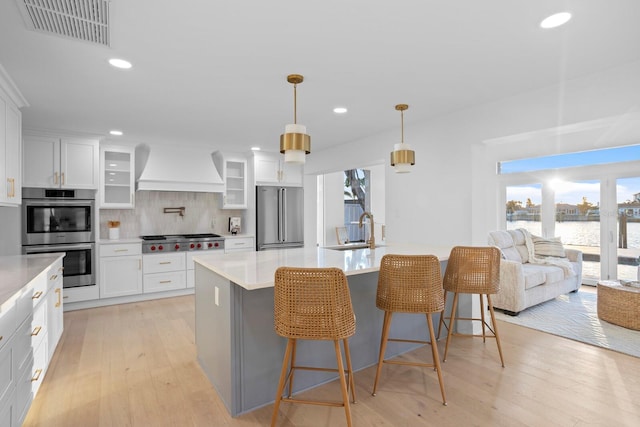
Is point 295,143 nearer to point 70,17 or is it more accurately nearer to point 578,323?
point 70,17

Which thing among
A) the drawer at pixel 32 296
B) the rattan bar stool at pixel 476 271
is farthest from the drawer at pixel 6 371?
the rattan bar stool at pixel 476 271

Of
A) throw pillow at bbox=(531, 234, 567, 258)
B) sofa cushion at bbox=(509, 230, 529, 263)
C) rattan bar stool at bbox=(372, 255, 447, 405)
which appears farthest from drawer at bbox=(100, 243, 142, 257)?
throw pillow at bbox=(531, 234, 567, 258)

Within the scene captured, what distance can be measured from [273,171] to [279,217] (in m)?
0.83

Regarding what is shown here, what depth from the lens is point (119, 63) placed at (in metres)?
2.47

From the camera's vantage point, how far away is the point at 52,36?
2.08 meters

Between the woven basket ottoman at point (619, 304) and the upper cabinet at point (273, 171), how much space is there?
4538 mm

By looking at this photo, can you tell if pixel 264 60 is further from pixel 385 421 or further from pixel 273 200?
pixel 273 200

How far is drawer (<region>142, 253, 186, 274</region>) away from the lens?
491 centimetres

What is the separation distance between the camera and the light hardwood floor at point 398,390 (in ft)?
6.82

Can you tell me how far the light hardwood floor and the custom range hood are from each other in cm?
247

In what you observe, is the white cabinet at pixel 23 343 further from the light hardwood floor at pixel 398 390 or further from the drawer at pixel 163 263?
the drawer at pixel 163 263

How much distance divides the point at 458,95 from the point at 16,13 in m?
3.27

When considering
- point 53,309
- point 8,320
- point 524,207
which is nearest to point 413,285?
point 8,320

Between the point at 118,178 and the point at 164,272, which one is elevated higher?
the point at 118,178
